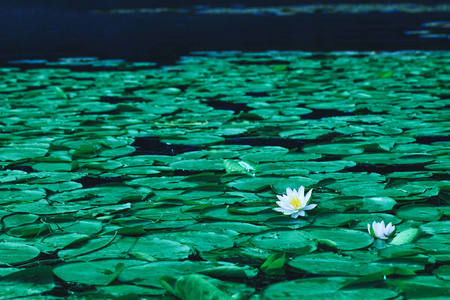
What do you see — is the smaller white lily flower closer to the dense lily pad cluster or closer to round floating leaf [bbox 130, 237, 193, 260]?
the dense lily pad cluster

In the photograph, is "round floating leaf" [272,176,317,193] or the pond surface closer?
the pond surface

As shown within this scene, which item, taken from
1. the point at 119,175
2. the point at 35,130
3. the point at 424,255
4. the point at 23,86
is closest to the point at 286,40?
the point at 23,86

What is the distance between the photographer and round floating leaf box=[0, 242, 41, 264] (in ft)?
5.82

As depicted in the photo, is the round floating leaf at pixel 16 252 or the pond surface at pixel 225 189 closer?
the pond surface at pixel 225 189

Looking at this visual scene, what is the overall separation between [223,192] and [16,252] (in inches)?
33.3

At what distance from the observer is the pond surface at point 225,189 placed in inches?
64.5

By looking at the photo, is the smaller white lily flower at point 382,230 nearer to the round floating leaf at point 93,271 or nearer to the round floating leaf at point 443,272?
the round floating leaf at point 443,272

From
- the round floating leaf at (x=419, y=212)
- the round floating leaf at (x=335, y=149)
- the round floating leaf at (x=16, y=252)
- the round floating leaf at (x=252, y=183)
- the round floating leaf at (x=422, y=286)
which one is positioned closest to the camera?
the round floating leaf at (x=422, y=286)

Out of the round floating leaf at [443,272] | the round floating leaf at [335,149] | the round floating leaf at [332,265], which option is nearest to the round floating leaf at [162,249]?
the round floating leaf at [332,265]

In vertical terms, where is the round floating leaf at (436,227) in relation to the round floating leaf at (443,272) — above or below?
above

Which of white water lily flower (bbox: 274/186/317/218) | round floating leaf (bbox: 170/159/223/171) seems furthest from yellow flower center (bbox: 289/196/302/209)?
round floating leaf (bbox: 170/159/223/171)

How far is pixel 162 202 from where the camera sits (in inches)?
87.6

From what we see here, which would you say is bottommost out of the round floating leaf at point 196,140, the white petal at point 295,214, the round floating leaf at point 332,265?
the round floating leaf at point 332,265

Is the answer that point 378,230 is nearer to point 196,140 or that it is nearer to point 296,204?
point 296,204
